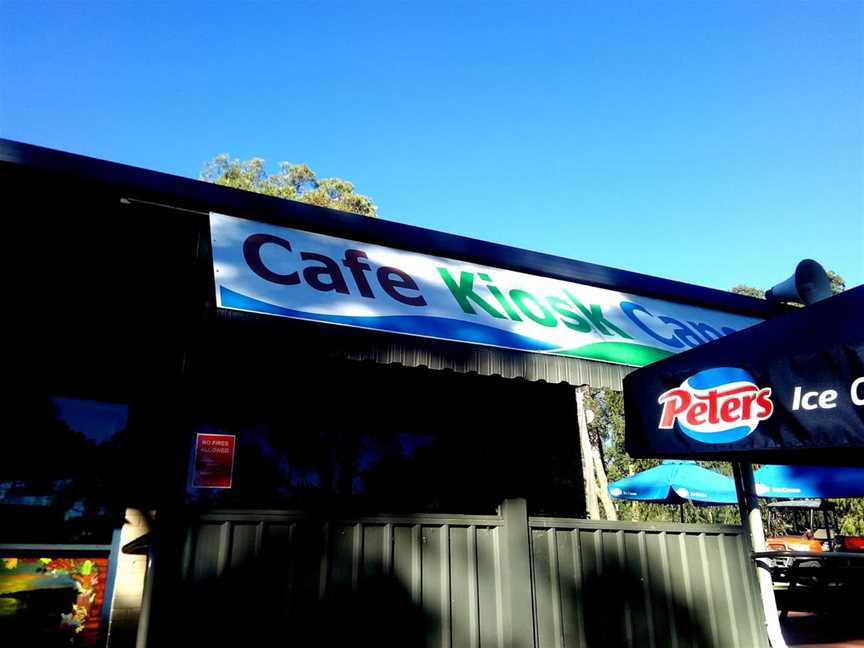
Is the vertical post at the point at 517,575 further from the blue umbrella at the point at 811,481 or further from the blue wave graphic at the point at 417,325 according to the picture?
the blue umbrella at the point at 811,481

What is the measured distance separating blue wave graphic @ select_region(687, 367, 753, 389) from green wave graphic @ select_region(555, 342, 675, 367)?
1.31 metres

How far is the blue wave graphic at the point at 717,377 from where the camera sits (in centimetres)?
291

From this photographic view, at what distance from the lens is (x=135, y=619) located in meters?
5.06

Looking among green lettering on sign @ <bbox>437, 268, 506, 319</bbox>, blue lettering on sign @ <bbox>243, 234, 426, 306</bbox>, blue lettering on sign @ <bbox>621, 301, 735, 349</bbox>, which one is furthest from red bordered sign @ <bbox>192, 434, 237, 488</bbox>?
blue lettering on sign @ <bbox>621, 301, 735, 349</bbox>

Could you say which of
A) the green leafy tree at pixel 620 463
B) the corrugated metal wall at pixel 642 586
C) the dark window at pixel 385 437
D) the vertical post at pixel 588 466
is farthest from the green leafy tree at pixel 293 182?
the corrugated metal wall at pixel 642 586

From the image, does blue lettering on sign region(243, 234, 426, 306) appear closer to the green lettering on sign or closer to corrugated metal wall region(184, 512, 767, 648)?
the green lettering on sign

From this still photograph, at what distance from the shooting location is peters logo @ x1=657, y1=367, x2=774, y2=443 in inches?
112

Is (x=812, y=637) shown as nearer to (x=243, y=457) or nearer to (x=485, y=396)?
(x=485, y=396)

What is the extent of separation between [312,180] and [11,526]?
20.1 meters

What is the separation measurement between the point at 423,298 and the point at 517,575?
194 cm

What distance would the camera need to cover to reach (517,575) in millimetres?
3863

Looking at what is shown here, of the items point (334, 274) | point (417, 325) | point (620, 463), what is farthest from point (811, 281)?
point (620, 463)

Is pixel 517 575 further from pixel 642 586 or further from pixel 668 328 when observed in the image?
pixel 668 328

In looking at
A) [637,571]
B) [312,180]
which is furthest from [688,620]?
[312,180]
